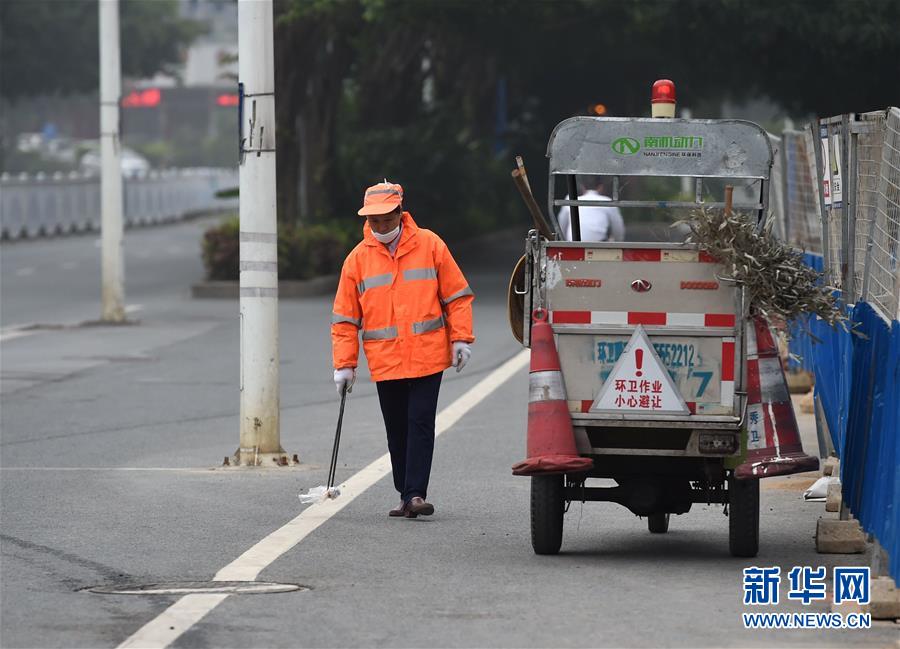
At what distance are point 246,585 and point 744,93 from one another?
109 ft

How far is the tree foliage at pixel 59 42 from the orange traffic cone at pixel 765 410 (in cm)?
5582

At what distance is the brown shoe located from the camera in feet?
32.7

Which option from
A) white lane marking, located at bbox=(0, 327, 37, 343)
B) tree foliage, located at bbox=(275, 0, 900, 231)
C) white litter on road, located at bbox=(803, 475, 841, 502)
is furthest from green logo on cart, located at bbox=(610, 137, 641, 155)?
tree foliage, located at bbox=(275, 0, 900, 231)

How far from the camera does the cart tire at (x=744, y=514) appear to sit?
28.4ft

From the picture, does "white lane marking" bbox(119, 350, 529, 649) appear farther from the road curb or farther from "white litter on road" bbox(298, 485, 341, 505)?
the road curb

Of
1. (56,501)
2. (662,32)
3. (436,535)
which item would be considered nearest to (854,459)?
(436,535)

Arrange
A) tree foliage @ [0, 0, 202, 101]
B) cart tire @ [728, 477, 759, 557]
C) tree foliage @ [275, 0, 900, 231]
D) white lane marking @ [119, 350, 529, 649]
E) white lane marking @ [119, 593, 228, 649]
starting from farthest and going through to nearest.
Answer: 1. tree foliage @ [0, 0, 202, 101]
2. tree foliage @ [275, 0, 900, 231]
3. cart tire @ [728, 477, 759, 557]
4. white lane marking @ [119, 350, 529, 649]
5. white lane marking @ [119, 593, 228, 649]

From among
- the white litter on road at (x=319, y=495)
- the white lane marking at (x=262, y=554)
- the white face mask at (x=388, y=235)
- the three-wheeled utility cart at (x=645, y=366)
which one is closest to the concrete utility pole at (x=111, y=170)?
the white lane marking at (x=262, y=554)

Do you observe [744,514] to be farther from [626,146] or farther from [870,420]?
[626,146]

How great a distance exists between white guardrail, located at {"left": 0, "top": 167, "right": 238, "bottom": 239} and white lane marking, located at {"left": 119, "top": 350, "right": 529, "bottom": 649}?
3365 cm

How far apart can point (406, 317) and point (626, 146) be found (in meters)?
1.51

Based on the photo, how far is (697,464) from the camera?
884cm

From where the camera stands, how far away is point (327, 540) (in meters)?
9.24

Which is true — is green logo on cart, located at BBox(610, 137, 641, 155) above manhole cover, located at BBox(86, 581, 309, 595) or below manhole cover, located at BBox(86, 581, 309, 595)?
above
